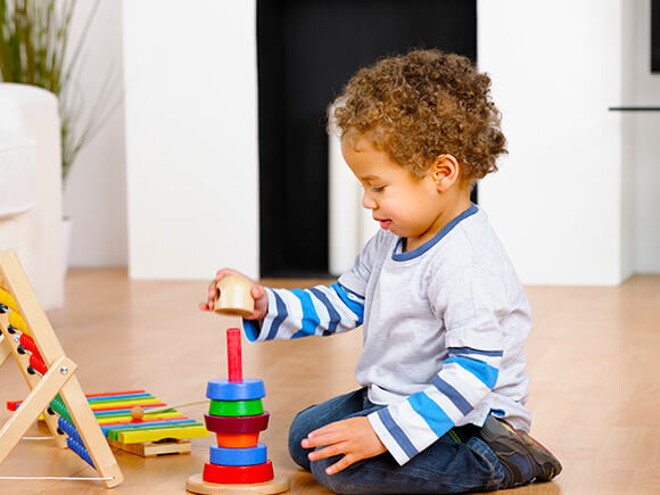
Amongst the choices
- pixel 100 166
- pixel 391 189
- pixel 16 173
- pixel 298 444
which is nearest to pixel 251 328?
pixel 298 444

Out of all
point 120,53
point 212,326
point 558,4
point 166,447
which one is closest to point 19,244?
point 212,326

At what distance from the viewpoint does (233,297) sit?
4.14 feet

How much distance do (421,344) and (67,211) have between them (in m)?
2.66

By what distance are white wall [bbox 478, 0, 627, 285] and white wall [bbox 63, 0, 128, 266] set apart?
3.90ft

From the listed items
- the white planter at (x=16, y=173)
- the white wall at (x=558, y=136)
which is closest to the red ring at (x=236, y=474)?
the white planter at (x=16, y=173)

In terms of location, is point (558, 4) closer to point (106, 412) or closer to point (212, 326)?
point (212, 326)

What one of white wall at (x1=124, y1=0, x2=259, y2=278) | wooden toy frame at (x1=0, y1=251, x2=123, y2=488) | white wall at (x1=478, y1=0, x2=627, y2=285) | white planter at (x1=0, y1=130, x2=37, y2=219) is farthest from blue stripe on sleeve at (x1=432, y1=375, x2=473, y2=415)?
white wall at (x1=124, y1=0, x2=259, y2=278)

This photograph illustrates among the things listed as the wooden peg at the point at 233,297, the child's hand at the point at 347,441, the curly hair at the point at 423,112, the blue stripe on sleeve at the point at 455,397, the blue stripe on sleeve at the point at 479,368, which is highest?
the curly hair at the point at 423,112

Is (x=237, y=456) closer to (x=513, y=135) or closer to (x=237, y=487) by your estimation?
(x=237, y=487)

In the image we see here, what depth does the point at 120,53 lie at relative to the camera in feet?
12.1

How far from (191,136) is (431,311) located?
2199mm

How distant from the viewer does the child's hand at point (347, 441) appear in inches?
47.2

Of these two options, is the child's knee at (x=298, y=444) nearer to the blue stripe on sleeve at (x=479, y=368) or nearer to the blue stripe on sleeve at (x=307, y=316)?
the blue stripe on sleeve at (x=307, y=316)

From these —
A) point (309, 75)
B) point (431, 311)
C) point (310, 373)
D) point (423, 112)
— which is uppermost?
point (309, 75)
